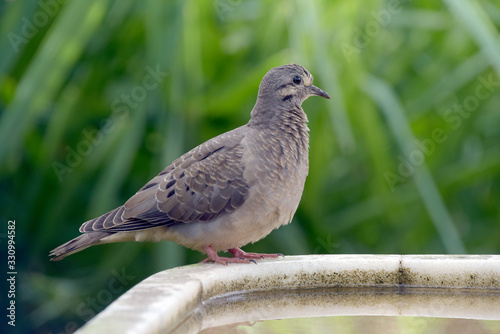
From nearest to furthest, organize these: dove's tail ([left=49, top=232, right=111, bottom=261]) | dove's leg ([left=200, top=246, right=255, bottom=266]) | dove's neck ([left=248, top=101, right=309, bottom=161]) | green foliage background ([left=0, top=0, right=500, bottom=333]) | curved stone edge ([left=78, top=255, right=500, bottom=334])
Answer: curved stone edge ([left=78, top=255, right=500, bottom=334]) < dove's leg ([left=200, top=246, right=255, bottom=266]) < dove's tail ([left=49, top=232, right=111, bottom=261]) < dove's neck ([left=248, top=101, right=309, bottom=161]) < green foliage background ([left=0, top=0, right=500, bottom=333])

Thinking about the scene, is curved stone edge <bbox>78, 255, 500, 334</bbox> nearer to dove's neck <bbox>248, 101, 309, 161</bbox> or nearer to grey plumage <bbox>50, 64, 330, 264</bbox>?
grey plumage <bbox>50, 64, 330, 264</bbox>

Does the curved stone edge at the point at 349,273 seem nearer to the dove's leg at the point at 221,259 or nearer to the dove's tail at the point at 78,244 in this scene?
the dove's leg at the point at 221,259

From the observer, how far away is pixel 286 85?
2.49 metres

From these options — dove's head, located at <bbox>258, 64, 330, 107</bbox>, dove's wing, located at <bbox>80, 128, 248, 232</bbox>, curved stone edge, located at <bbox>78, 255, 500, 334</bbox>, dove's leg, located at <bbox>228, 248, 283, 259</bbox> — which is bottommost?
dove's leg, located at <bbox>228, 248, 283, 259</bbox>

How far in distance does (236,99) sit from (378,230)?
948mm

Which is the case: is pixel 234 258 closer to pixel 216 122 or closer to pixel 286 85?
pixel 286 85

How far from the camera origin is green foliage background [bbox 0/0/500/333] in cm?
305

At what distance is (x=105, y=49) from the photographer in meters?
3.31

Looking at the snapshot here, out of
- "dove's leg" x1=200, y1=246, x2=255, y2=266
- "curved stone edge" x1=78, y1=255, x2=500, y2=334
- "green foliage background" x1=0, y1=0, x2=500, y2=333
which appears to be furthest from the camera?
"green foliage background" x1=0, y1=0, x2=500, y2=333

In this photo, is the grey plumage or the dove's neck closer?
the grey plumage

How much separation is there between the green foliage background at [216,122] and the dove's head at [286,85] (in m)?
0.42

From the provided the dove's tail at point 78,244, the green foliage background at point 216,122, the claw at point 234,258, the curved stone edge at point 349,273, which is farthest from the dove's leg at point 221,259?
the green foliage background at point 216,122

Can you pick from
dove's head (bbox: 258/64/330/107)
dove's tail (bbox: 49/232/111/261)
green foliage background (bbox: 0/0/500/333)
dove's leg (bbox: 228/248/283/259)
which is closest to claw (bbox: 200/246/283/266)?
dove's leg (bbox: 228/248/283/259)

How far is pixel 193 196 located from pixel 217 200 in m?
0.08
